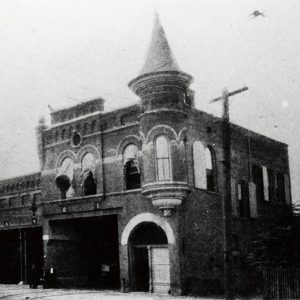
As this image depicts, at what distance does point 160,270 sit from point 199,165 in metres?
5.42

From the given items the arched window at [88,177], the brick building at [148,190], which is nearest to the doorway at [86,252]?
the brick building at [148,190]

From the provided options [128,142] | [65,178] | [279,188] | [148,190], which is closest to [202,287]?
[148,190]

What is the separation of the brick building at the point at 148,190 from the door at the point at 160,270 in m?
0.05

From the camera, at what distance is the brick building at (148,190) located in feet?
84.2

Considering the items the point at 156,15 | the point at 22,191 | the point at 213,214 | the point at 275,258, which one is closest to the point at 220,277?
the point at 213,214

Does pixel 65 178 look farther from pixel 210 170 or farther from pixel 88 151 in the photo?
pixel 210 170

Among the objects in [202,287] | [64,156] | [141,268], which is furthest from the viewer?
[64,156]

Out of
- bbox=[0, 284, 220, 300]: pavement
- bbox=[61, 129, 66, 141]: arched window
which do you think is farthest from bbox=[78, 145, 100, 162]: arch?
bbox=[0, 284, 220, 300]: pavement

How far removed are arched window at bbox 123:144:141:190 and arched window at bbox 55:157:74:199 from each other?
387cm

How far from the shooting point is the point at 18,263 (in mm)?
36469

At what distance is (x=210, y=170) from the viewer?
2872 cm

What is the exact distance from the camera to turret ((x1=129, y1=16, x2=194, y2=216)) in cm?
2533

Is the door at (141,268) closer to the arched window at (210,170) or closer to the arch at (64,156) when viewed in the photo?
the arched window at (210,170)

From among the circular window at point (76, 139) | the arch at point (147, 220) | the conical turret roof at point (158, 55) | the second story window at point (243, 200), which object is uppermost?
the conical turret roof at point (158, 55)
